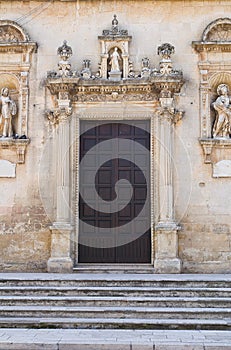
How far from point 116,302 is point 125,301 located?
153mm

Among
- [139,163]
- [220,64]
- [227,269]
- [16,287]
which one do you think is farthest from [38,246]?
[220,64]

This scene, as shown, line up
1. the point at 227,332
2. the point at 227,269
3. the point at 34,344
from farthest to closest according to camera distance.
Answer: the point at 227,269 → the point at 227,332 → the point at 34,344

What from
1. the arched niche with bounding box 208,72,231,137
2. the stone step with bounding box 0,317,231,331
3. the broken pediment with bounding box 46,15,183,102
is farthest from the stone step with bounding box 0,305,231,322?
the broken pediment with bounding box 46,15,183,102

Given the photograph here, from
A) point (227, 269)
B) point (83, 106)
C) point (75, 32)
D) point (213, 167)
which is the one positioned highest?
point (75, 32)

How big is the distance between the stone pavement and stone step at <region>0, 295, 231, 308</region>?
94 cm

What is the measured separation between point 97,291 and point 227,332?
7.85 feet

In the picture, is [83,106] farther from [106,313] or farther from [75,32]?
[106,313]

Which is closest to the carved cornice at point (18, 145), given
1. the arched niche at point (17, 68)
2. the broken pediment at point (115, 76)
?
the arched niche at point (17, 68)

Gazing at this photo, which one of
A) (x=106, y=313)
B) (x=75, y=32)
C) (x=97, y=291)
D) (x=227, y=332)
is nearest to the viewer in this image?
(x=227, y=332)

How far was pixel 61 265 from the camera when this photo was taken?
1038 cm

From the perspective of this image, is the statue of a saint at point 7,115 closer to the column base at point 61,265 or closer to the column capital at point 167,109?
the column base at point 61,265

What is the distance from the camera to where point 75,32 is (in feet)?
37.2

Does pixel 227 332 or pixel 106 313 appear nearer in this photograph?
pixel 227 332

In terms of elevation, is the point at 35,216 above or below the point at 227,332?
above
